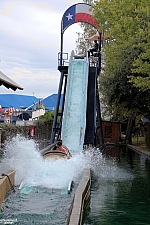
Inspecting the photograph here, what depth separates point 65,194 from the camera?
12328mm

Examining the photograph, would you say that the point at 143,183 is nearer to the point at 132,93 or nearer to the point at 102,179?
the point at 102,179

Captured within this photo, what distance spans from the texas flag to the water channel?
14647 mm

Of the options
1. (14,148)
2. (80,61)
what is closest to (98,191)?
(14,148)

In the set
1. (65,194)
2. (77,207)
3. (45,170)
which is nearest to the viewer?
(77,207)

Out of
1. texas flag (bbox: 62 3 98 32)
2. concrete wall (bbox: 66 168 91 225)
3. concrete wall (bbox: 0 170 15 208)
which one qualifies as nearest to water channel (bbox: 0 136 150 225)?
concrete wall (bbox: 0 170 15 208)

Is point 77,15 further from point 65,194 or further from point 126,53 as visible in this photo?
point 65,194

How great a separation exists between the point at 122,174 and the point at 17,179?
16.6 ft

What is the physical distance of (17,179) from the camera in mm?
14289

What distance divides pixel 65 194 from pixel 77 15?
2114cm

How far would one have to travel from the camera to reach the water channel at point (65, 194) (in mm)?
9781

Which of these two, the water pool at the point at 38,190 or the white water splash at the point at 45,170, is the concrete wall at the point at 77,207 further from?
the white water splash at the point at 45,170

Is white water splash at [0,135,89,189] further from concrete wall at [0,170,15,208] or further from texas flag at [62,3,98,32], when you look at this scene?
texas flag at [62,3,98,32]

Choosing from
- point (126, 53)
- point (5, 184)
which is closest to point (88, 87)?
point (126, 53)

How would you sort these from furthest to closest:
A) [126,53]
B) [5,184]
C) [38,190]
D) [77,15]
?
1. [77,15]
2. [126,53]
3. [38,190]
4. [5,184]
